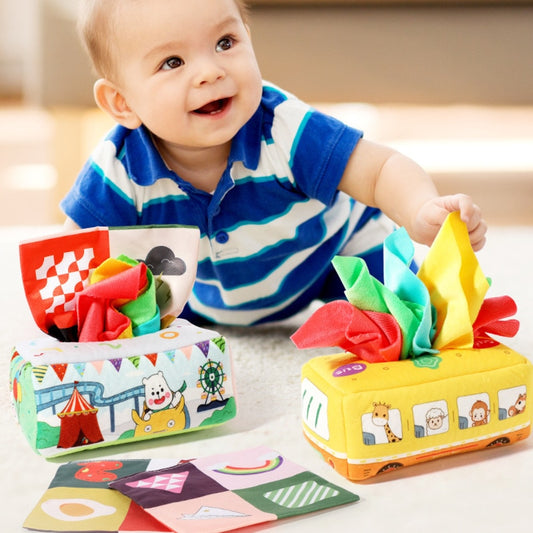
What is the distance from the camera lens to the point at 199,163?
927mm

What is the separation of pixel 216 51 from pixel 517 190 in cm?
103

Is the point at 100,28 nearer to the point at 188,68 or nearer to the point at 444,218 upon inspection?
the point at 188,68

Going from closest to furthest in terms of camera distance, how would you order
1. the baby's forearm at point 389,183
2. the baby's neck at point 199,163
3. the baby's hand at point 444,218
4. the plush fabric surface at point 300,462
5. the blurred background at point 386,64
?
the plush fabric surface at point 300,462
the baby's hand at point 444,218
the baby's forearm at point 389,183
the baby's neck at point 199,163
the blurred background at point 386,64

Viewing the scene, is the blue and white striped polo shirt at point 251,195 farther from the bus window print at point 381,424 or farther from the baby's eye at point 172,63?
the bus window print at point 381,424

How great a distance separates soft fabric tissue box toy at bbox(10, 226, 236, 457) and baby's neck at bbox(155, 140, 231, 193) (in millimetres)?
144

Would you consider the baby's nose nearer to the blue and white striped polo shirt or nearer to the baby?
the baby

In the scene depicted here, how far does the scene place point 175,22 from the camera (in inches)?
30.7

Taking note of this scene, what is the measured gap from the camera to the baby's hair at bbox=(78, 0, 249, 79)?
81 centimetres

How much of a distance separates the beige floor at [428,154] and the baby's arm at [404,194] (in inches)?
27.4

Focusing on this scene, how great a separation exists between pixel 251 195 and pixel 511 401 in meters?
0.38

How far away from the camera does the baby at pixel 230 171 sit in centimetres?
80

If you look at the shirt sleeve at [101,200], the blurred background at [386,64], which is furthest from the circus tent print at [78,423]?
the blurred background at [386,64]

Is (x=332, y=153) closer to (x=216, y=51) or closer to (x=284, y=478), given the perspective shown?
(x=216, y=51)

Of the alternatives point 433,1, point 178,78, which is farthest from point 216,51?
point 433,1
